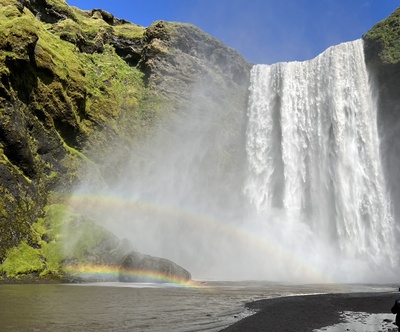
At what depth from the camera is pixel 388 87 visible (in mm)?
53844

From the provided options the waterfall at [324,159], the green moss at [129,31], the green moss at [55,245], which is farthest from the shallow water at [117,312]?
the green moss at [129,31]

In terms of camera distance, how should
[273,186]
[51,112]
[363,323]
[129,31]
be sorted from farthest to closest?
[129,31] → [273,186] → [51,112] → [363,323]

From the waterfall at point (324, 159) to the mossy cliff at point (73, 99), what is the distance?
6382mm

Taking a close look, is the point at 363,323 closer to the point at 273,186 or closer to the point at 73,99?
the point at 273,186

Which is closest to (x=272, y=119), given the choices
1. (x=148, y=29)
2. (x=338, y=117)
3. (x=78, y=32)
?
(x=338, y=117)

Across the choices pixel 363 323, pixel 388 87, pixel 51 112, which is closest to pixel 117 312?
pixel 363 323

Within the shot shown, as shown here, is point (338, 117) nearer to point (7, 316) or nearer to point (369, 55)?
point (369, 55)

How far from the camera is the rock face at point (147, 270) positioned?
3005 centimetres

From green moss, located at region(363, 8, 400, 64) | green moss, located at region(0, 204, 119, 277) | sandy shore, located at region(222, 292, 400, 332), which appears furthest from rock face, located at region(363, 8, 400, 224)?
green moss, located at region(0, 204, 119, 277)

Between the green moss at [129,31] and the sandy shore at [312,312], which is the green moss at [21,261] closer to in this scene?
the sandy shore at [312,312]

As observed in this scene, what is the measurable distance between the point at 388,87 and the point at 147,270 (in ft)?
141

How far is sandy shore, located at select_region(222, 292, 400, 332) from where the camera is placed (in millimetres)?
12343

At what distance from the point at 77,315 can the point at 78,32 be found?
184 ft

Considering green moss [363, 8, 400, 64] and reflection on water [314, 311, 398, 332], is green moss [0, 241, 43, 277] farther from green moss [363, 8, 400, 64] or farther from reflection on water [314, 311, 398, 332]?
green moss [363, 8, 400, 64]
